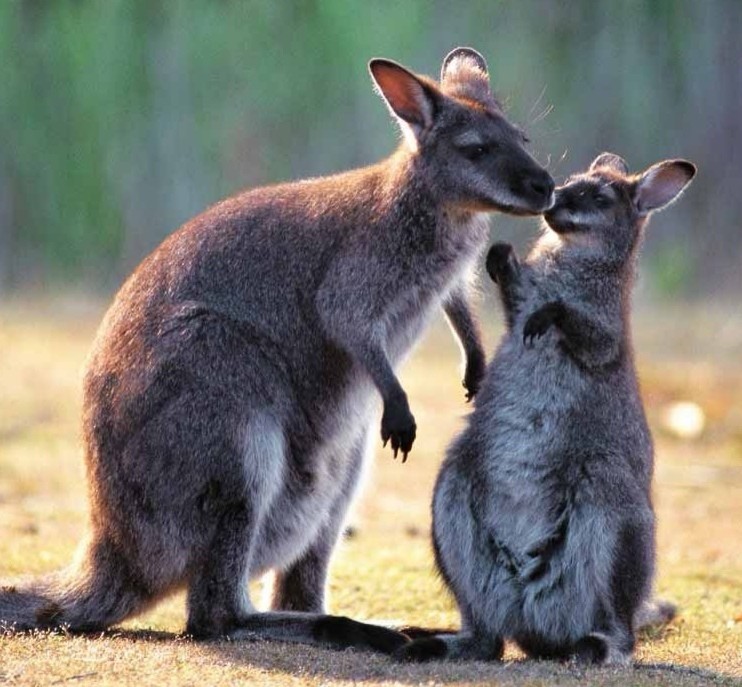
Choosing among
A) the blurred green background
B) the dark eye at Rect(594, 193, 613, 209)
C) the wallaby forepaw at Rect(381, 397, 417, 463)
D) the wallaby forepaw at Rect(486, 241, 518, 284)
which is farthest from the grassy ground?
the blurred green background

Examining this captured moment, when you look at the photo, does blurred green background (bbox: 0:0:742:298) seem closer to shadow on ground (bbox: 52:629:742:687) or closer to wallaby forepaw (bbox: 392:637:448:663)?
→ shadow on ground (bbox: 52:629:742:687)

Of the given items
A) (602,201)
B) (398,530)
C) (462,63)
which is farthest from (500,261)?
(398,530)

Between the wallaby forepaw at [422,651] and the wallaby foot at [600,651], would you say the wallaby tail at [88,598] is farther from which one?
the wallaby foot at [600,651]

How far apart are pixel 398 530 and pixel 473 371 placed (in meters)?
3.46

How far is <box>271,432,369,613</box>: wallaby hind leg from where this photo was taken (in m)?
7.08

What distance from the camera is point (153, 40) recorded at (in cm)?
2414

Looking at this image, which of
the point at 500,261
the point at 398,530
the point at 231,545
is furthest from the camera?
the point at 398,530

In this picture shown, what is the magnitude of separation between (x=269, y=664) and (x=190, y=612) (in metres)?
0.61

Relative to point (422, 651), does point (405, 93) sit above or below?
above

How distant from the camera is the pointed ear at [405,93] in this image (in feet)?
22.8

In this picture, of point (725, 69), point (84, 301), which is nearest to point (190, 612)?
point (84, 301)

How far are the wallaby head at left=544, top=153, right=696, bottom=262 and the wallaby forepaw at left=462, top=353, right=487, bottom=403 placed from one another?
2.59ft

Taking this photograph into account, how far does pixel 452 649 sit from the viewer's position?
242 inches

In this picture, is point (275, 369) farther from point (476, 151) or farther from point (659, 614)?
point (659, 614)
